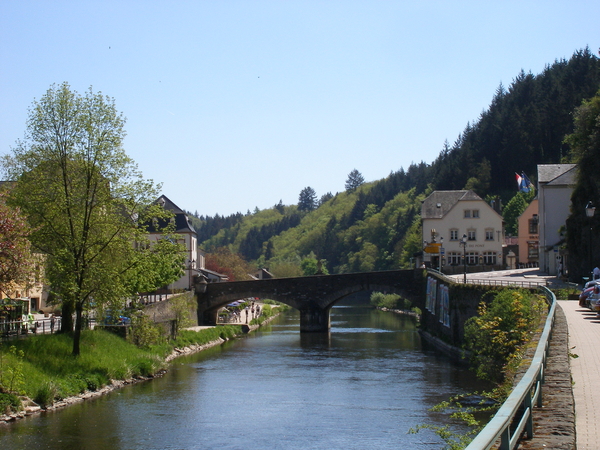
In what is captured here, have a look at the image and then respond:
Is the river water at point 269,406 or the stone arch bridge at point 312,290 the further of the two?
the stone arch bridge at point 312,290

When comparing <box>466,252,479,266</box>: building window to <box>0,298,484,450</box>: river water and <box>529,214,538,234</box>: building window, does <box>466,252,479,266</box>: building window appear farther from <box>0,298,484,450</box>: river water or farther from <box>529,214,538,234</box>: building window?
<box>0,298,484,450</box>: river water

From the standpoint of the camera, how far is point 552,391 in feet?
25.7

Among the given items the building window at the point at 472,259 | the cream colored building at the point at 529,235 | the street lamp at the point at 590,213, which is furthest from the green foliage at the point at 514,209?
the street lamp at the point at 590,213

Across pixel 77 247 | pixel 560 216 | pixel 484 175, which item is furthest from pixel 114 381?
pixel 484 175

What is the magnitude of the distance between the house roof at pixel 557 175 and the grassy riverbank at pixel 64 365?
31789 mm

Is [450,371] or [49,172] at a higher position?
[49,172]

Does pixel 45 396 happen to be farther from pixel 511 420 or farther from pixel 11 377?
pixel 511 420

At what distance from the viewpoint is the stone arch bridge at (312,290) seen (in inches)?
2157

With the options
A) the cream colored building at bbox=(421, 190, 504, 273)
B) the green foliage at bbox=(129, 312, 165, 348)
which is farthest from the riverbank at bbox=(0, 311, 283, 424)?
the cream colored building at bbox=(421, 190, 504, 273)

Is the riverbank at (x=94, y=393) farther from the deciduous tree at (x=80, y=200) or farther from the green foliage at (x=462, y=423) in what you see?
the green foliage at (x=462, y=423)

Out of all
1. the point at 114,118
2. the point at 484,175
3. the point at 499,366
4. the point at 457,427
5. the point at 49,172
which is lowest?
the point at 457,427

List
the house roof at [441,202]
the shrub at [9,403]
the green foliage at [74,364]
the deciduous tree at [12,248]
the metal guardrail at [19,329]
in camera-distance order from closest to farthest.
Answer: the deciduous tree at [12,248] < the shrub at [9,403] < the green foliage at [74,364] < the metal guardrail at [19,329] < the house roof at [441,202]

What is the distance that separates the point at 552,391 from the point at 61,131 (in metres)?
23.8

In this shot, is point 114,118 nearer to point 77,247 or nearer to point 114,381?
point 77,247
